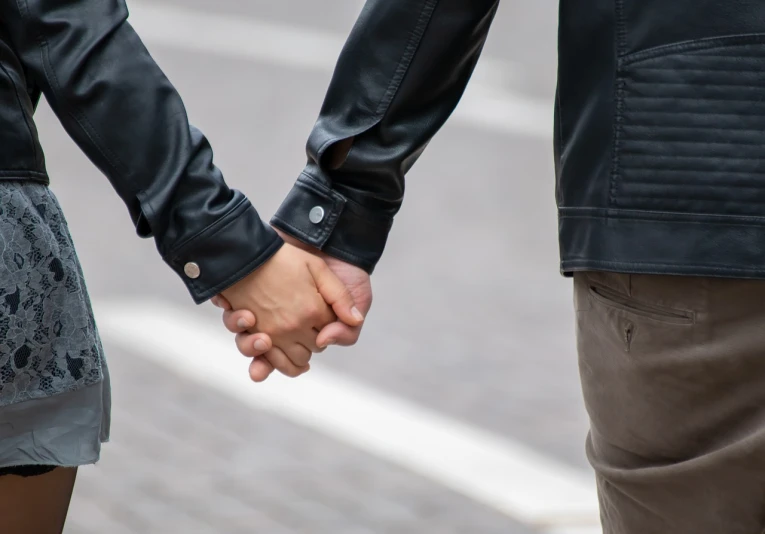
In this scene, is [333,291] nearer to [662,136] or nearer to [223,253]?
[223,253]

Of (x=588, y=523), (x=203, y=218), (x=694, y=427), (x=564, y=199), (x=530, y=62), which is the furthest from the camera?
(x=530, y=62)

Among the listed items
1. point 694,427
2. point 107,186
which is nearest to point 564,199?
point 694,427

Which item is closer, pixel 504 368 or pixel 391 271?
pixel 504 368

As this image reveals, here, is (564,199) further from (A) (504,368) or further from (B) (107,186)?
(B) (107,186)

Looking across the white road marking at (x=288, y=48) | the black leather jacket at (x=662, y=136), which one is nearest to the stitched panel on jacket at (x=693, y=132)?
the black leather jacket at (x=662, y=136)

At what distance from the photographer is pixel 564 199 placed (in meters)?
2.08

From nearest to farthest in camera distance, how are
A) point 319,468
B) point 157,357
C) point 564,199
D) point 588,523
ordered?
point 564,199 → point 588,523 → point 319,468 → point 157,357

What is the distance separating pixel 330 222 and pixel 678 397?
0.89 metres

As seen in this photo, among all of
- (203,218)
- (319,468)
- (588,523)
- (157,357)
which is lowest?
(157,357)

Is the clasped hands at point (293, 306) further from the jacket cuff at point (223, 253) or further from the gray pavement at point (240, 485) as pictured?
the gray pavement at point (240, 485)

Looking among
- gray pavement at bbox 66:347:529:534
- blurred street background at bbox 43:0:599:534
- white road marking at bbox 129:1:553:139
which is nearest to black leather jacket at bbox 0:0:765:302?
gray pavement at bbox 66:347:529:534

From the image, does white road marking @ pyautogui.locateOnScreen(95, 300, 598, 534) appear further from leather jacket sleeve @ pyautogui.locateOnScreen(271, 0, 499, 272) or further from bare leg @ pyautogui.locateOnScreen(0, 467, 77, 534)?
bare leg @ pyautogui.locateOnScreen(0, 467, 77, 534)

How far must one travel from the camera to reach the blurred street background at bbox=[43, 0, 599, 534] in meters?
4.11

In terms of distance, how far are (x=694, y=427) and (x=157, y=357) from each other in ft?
12.5
